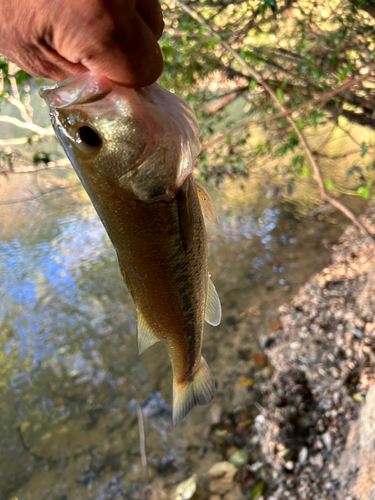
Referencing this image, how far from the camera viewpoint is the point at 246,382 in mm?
3449

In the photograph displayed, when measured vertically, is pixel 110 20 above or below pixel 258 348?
above

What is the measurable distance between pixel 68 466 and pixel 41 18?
3.64 metres

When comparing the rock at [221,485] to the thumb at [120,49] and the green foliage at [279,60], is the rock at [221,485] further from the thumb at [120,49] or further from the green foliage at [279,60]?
the thumb at [120,49]

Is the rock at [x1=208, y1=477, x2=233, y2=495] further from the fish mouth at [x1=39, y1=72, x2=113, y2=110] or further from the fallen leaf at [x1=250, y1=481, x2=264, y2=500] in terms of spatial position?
the fish mouth at [x1=39, y1=72, x2=113, y2=110]

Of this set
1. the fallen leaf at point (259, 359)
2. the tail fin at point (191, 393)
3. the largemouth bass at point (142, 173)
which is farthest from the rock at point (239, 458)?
the largemouth bass at point (142, 173)

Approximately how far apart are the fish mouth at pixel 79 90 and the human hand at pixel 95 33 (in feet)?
0.09

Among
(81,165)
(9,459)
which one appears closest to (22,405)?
(9,459)

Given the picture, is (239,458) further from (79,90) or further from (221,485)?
(79,90)

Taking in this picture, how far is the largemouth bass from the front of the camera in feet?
2.57

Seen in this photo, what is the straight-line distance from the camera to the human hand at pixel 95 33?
0.64 metres

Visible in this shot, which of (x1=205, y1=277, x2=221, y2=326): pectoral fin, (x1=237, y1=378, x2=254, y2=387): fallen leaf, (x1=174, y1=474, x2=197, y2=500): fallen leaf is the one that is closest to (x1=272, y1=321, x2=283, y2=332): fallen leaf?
(x1=237, y1=378, x2=254, y2=387): fallen leaf

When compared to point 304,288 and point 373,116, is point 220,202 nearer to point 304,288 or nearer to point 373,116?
point 304,288

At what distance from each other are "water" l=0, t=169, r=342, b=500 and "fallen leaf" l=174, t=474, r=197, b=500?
3.0 inches

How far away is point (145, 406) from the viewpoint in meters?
3.54
